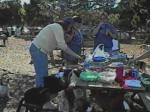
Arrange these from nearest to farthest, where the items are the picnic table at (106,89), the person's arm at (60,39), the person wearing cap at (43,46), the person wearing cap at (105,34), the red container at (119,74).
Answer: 1. the picnic table at (106,89)
2. the red container at (119,74)
3. the person's arm at (60,39)
4. the person wearing cap at (43,46)
5. the person wearing cap at (105,34)

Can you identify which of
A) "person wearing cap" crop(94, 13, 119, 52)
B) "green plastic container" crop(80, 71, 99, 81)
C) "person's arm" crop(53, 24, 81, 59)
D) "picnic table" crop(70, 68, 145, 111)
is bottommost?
"picnic table" crop(70, 68, 145, 111)

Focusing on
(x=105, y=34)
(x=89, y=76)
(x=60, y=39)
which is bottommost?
(x=89, y=76)

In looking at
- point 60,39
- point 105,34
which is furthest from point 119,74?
point 105,34

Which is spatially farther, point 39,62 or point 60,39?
point 39,62

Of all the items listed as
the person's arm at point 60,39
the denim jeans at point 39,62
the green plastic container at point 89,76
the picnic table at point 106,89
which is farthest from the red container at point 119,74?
the denim jeans at point 39,62

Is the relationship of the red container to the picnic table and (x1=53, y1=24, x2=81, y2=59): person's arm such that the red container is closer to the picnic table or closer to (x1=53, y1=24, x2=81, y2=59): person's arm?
the picnic table

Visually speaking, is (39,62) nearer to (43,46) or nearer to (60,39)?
(43,46)

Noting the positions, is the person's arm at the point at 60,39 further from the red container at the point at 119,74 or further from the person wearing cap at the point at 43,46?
the red container at the point at 119,74

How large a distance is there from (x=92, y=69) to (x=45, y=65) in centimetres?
100

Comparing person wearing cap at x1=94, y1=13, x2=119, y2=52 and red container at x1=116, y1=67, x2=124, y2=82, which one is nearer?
red container at x1=116, y1=67, x2=124, y2=82

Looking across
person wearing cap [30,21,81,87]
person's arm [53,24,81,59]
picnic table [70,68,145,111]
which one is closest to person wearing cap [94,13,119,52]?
person wearing cap [30,21,81,87]

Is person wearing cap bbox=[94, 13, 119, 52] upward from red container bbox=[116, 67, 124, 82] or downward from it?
upward

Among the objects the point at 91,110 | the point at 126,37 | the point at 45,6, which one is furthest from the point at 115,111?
the point at 126,37

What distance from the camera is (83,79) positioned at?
6.53 m
